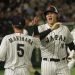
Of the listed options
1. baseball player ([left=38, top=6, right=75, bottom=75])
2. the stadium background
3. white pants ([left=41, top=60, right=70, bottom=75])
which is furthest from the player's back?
the stadium background

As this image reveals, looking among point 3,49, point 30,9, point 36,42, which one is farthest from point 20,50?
point 30,9

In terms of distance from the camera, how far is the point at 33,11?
64.0 ft

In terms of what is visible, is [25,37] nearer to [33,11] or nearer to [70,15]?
[33,11]

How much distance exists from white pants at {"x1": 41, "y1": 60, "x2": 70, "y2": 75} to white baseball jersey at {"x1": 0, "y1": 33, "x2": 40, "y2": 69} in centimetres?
74

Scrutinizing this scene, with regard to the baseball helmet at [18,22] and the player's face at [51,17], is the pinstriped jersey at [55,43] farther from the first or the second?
the baseball helmet at [18,22]

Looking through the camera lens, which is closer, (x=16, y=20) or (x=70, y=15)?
(x=16, y=20)

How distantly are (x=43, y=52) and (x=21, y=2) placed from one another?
1185 centimetres

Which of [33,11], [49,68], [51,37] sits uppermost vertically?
[33,11]

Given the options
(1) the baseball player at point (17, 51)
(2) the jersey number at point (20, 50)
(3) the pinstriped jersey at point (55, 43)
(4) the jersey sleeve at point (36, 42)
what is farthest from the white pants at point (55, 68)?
(2) the jersey number at point (20, 50)

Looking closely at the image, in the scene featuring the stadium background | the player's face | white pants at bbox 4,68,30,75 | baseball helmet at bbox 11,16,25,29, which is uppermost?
the stadium background

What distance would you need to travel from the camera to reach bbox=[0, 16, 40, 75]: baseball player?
8.04 metres

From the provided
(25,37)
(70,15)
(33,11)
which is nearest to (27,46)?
(25,37)

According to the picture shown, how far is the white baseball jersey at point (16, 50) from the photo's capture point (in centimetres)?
803

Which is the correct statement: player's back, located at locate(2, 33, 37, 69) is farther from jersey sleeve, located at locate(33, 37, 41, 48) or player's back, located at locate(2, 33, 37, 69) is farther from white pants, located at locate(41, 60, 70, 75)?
white pants, located at locate(41, 60, 70, 75)
